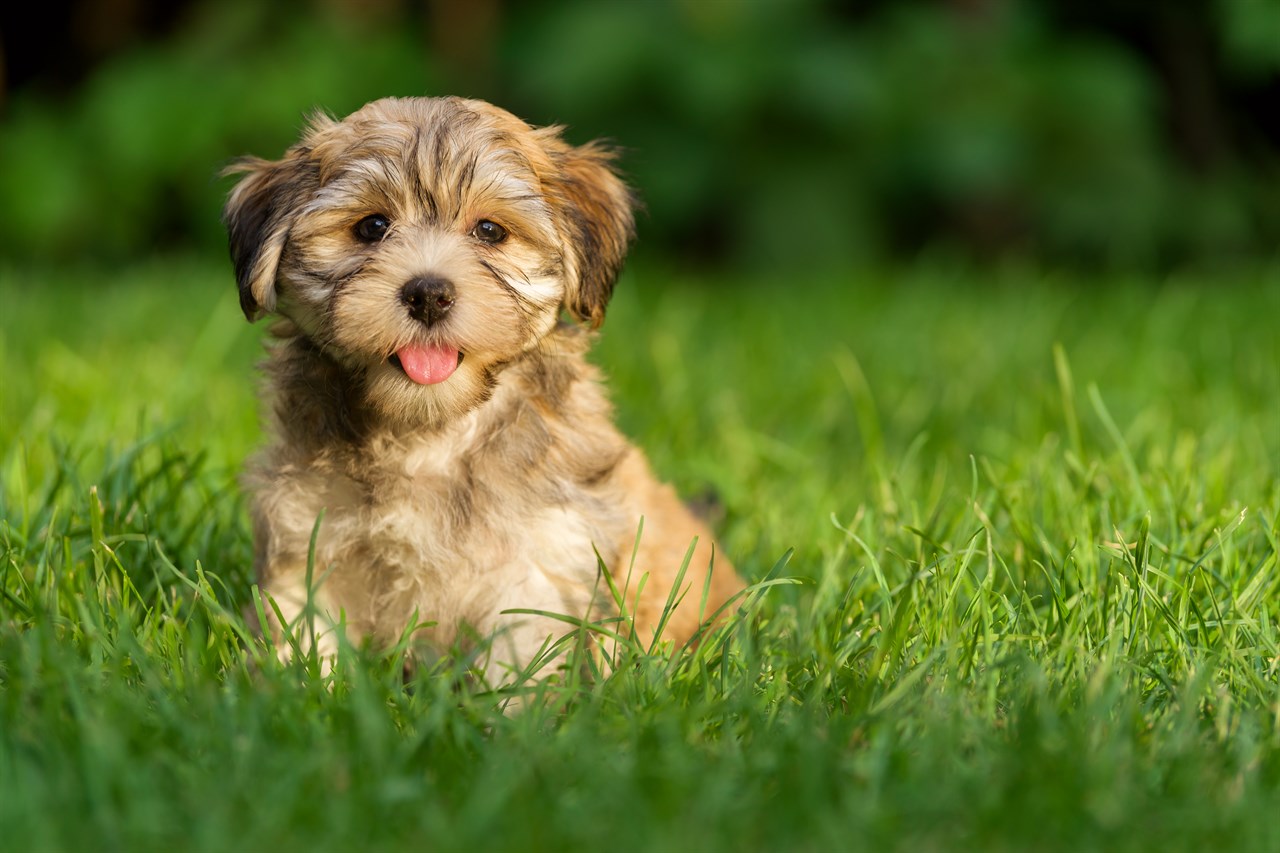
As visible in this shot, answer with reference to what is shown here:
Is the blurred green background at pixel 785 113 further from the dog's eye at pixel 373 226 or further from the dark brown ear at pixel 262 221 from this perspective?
the dog's eye at pixel 373 226

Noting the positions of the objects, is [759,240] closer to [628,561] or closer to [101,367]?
[101,367]

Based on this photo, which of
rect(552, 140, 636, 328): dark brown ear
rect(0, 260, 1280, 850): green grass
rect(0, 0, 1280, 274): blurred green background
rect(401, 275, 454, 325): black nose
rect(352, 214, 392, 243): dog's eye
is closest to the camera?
rect(0, 260, 1280, 850): green grass

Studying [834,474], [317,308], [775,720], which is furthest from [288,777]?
[834,474]

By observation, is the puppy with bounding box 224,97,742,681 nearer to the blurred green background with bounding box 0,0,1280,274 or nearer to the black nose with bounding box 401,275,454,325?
the black nose with bounding box 401,275,454,325

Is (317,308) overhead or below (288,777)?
overhead

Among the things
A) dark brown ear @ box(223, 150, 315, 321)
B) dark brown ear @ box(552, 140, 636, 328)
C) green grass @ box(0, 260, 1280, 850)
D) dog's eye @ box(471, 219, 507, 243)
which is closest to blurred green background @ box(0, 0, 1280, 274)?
green grass @ box(0, 260, 1280, 850)

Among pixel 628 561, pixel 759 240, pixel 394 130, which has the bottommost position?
pixel 759 240

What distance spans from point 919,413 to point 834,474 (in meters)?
0.72

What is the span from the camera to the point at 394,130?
9.91ft

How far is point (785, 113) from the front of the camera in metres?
8.84

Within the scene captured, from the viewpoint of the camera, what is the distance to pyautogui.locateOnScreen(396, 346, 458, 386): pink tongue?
2900 millimetres

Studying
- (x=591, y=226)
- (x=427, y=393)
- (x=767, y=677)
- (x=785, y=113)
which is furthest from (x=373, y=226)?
(x=785, y=113)

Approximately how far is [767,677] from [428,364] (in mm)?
899

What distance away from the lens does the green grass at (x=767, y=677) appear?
222 cm
